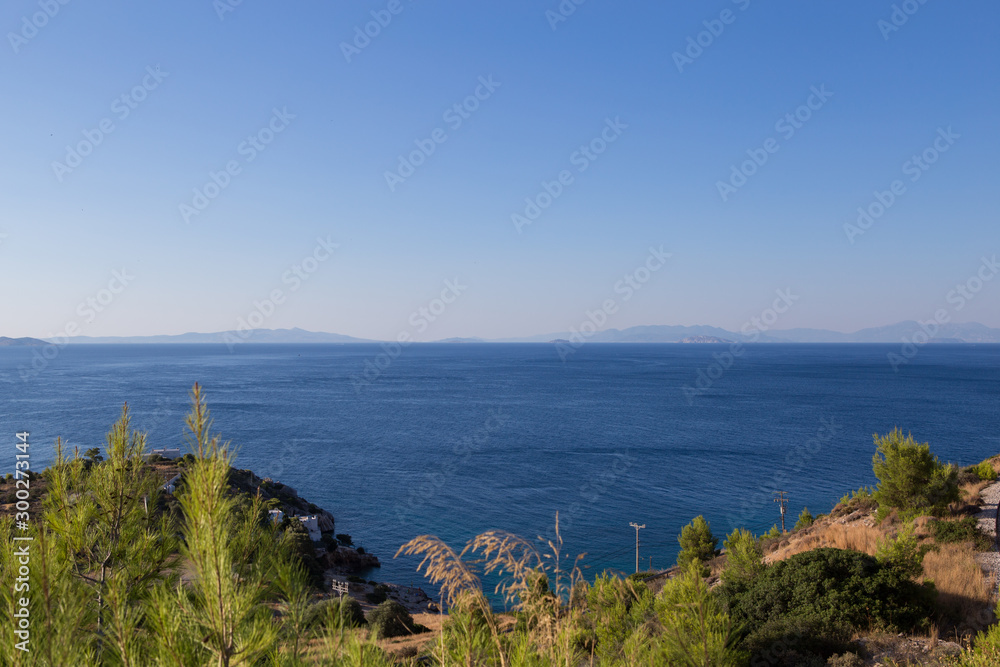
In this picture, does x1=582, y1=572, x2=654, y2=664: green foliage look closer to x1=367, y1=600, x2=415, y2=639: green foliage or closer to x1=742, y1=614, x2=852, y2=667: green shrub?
x1=742, y1=614, x2=852, y2=667: green shrub

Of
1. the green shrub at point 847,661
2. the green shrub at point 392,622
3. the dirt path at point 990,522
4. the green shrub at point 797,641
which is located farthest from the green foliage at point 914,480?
the green shrub at point 392,622

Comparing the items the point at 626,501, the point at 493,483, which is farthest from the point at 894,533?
the point at 493,483

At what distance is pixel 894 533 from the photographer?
17.8 m

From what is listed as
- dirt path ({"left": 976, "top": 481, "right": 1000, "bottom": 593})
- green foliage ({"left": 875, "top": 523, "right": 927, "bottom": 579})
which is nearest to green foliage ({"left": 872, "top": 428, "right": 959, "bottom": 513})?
dirt path ({"left": 976, "top": 481, "right": 1000, "bottom": 593})

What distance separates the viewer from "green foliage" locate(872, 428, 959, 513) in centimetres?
1912

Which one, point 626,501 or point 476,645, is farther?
point 626,501

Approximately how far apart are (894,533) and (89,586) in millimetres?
21843

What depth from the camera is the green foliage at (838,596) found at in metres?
10.3

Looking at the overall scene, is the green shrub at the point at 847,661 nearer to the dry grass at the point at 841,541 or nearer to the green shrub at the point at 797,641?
the green shrub at the point at 797,641

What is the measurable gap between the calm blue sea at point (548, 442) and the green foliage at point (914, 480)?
17169mm

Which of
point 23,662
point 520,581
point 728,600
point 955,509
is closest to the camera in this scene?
point 23,662

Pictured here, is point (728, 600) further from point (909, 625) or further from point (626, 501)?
point (626, 501)

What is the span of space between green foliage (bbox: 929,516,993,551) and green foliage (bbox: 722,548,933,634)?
6.23 m

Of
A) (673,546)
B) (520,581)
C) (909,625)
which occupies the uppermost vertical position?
(520,581)
